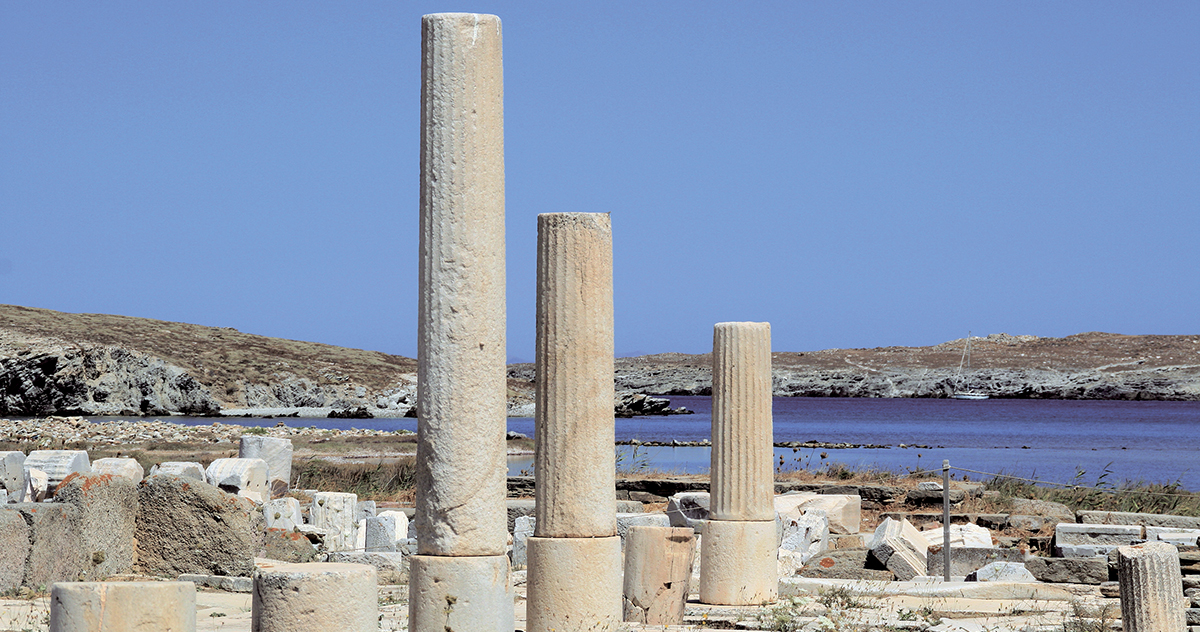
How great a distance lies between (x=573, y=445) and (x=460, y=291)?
1561 millimetres

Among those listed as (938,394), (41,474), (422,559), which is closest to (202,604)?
(422,559)

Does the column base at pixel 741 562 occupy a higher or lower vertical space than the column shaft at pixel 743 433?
lower

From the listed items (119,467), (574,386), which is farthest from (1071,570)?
(119,467)

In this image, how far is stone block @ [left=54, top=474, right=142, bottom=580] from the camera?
10.5m

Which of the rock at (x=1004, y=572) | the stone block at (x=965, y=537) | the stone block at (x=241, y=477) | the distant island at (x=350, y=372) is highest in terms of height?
the distant island at (x=350, y=372)

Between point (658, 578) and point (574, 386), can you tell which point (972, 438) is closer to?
point (658, 578)

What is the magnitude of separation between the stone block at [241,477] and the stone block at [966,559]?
6.55 m

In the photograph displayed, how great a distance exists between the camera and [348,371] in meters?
66.9

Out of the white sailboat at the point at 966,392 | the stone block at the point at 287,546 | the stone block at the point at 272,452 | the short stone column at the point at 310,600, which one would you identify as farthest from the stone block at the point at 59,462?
the white sailboat at the point at 966,392

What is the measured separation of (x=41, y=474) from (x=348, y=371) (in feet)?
177

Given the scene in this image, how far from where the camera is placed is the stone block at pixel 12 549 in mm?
9656

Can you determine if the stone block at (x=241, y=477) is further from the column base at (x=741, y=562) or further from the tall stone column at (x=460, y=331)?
the tall stone column at (x=460, y=331)

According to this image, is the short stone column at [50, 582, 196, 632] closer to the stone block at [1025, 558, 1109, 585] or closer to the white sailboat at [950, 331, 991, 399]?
the stone block at [1025, 558, 1109, 585]

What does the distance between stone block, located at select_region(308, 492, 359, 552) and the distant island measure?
134 ft
